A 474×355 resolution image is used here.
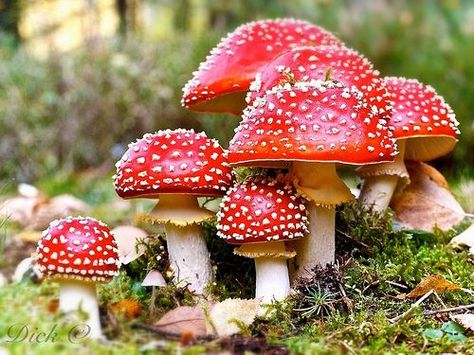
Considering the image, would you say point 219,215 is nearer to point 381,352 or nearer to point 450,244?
point 381,352

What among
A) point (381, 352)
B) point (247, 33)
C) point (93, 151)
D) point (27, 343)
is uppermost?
point (247, 33)

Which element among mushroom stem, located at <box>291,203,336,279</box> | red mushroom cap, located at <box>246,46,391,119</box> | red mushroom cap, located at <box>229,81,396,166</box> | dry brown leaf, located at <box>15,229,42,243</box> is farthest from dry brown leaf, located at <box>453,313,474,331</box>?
dry brown leaf, located at <box>15,229,42,243</box>

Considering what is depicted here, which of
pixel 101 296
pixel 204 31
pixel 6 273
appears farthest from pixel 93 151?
pixel 101 296

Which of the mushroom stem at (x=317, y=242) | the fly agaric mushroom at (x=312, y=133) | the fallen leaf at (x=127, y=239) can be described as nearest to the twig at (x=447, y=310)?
the mushroom stem at (x=317, y=242)

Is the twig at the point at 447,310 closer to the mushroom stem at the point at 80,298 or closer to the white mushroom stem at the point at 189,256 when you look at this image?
the white mushroom stem at the point at 189,256

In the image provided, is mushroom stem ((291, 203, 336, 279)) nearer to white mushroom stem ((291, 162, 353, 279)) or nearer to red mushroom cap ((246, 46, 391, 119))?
white mushroom stem ((291, 162, 353, 279))

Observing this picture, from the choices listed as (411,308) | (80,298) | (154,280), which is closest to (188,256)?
(154,280)
